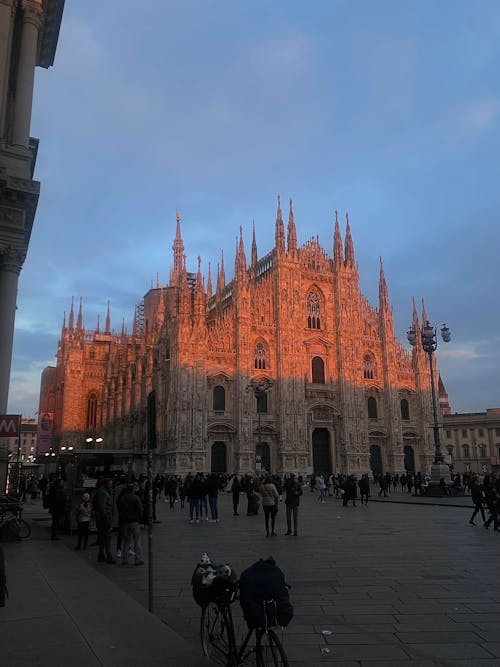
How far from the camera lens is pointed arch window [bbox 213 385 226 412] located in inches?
1810

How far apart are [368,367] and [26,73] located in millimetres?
43010

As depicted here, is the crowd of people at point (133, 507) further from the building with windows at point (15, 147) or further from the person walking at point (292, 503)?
the building with windows at point (15, 147)

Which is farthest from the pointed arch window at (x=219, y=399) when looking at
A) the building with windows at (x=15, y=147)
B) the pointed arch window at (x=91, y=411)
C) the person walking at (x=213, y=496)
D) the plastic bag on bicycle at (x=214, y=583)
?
the plastic bag on bicycle at (x=214, y=583)

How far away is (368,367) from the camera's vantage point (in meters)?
54.3

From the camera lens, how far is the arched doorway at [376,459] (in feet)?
174

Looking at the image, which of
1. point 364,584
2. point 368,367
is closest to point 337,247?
point 368,367

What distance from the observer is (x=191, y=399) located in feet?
143

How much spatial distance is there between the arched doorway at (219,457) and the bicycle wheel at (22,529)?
100 feet

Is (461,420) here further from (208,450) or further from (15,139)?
(15,139)

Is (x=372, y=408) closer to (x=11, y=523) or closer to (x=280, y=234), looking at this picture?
(x=280, y=234)

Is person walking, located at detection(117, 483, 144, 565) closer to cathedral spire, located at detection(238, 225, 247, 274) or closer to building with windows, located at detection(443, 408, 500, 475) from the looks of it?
cathedral spire, located at detection(238, 225, 247, 274)

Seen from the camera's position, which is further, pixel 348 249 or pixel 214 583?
pixel 348 249

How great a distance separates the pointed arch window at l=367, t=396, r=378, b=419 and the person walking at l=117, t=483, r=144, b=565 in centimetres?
4500

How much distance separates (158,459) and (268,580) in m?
43.4
